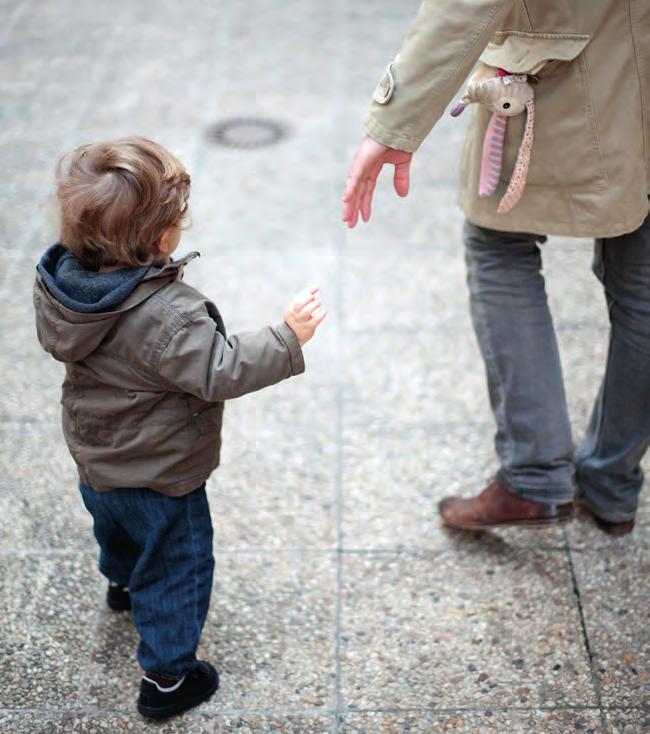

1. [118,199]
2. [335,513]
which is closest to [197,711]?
[335,513]

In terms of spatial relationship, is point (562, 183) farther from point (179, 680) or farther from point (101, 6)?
point (101, 6)

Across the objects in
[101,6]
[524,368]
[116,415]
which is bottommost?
[101,6]

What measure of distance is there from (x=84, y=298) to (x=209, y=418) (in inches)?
15.7

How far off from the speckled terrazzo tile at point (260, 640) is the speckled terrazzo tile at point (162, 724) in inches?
1.2

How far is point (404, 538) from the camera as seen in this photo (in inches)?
117

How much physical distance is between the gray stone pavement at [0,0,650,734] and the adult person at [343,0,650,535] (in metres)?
0.22

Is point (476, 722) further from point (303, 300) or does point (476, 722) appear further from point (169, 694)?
point (303, 300)

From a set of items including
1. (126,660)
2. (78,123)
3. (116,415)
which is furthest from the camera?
(78,123)

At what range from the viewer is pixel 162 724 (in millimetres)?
2426

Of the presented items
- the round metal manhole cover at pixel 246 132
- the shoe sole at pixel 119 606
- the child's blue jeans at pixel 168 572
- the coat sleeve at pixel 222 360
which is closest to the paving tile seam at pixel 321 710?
the child's blue jeans at pixel 168 572

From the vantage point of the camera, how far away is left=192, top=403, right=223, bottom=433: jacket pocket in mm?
2253

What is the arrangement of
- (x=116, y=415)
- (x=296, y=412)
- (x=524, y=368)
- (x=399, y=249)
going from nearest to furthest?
1. (x=116, y=415)
2. (x=524, y=368)
3. (x=296, y=412)
4. (x=399, y=249)

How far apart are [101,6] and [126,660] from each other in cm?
575

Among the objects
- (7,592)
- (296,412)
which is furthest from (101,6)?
(7,592)
